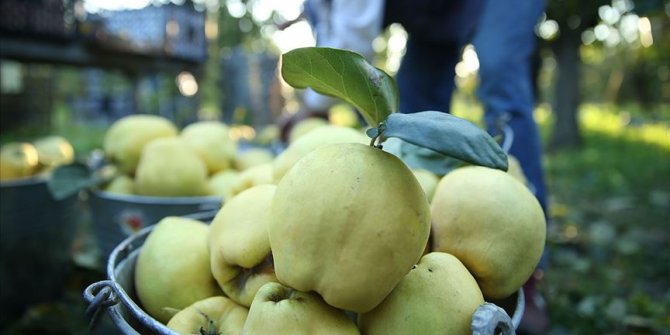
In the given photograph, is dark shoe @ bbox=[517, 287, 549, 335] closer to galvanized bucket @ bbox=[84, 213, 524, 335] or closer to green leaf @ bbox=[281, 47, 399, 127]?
galvanized bucket @ bbox=[84, 213, 524, 335]

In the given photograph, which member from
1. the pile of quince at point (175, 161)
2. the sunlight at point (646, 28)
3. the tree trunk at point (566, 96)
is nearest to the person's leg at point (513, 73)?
the pile of quince at point (175, 161)

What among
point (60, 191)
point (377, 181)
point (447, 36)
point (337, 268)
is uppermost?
point (447, 36)

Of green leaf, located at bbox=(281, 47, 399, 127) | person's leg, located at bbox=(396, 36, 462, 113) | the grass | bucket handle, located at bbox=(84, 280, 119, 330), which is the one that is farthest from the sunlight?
bucket handle, located at bbox=(84, 280, 119, 330)

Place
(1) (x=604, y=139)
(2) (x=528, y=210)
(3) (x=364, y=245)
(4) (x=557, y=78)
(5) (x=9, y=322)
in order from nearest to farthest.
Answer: (3) (x=364, y=245), (2) (x=528, y=210), (5) (x=9, y=322), (4) (x=557, y=78), (1) (x=604, y=139)

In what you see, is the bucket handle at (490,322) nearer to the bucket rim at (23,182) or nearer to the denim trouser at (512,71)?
the denim trouser at (512,71)

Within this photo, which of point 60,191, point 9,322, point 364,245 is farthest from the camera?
point 9,322

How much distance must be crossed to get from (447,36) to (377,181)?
1727 millimetres

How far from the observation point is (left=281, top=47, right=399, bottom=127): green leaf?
0.75m

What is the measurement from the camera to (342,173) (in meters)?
0.73

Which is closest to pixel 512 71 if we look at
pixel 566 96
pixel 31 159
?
pixel 31 159

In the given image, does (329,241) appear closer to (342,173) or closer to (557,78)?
(342,173)

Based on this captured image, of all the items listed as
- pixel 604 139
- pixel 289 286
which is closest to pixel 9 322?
pixel 289 286

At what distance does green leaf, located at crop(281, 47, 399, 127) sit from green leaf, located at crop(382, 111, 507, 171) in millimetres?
86

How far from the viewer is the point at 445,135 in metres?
0.66
